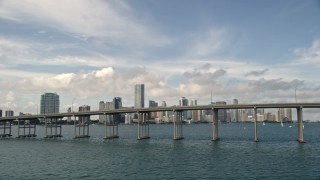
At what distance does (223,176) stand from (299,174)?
1251 cm

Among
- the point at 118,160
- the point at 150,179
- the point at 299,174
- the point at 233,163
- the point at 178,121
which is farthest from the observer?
the point at 178,121

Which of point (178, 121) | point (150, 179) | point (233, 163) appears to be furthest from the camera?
point (178, 121)

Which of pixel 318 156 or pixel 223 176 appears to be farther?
pixel 318 156

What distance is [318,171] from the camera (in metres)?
60.7

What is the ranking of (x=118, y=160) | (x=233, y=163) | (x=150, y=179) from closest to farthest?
(x=150, y=179), (x=233, y=163), (x=118, y=160)

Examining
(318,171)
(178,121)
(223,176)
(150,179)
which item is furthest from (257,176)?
(178,121)

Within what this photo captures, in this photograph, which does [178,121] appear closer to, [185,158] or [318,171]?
[185,158]

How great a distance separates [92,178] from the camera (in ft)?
183

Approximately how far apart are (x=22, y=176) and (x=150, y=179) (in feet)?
69.3

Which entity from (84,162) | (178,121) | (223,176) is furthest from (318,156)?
(178,121)

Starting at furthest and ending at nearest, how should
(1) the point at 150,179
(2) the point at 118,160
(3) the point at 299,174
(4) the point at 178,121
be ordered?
1. (4) the point at 178,121
2. (2) the point at 118,160
3. (3) the point at 299,174
4. (1) the point at 150,179

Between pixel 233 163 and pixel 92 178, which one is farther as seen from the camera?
pixel 233 163

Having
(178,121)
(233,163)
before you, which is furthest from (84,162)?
(178,121)

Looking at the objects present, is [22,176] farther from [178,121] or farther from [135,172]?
[178,121]
